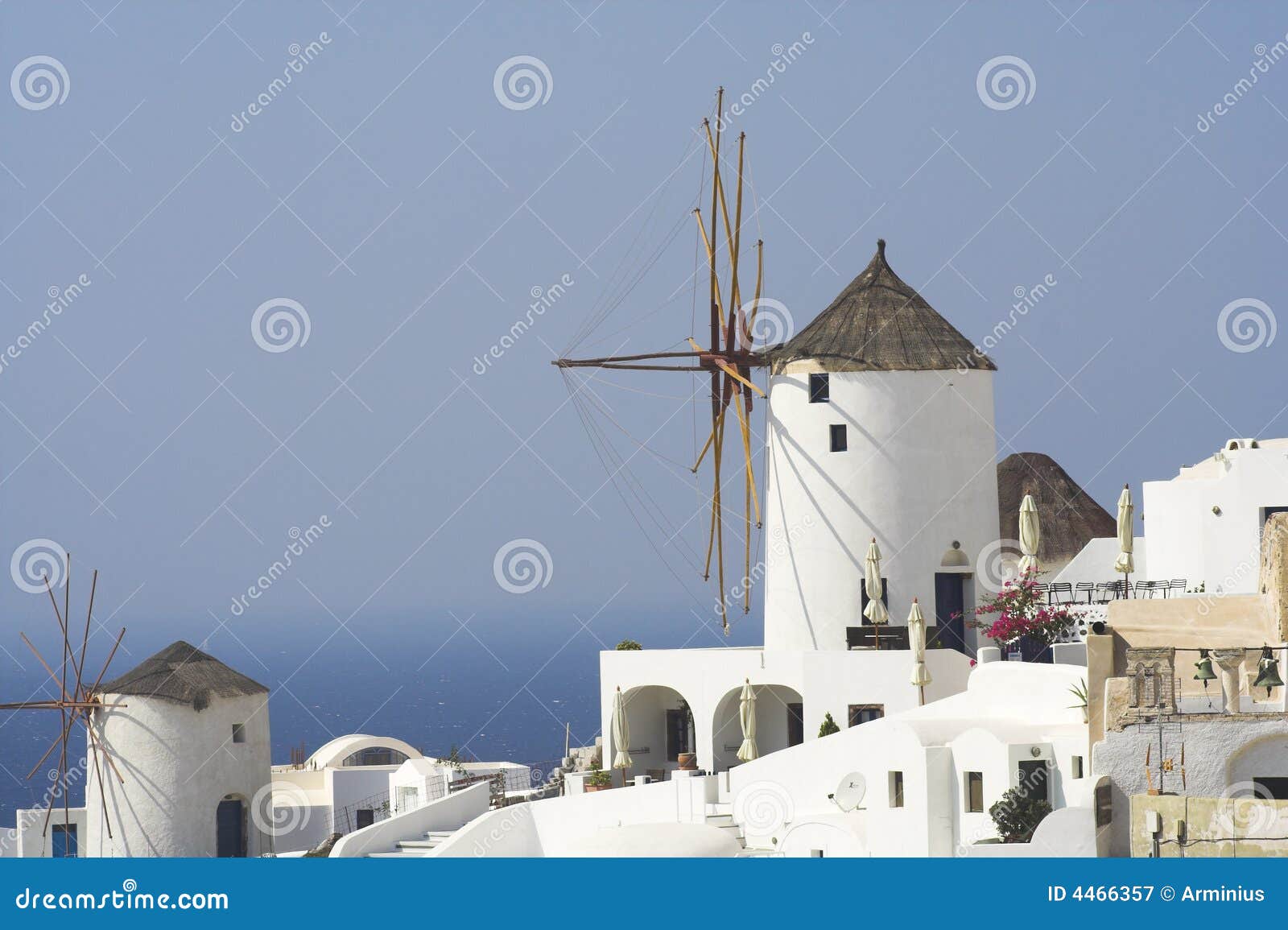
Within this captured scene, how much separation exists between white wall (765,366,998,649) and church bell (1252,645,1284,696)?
11718 mm

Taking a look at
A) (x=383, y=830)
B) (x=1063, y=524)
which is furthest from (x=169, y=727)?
(x=1063, y=524)

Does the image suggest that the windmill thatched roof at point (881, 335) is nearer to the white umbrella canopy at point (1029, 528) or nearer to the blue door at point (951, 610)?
the blue door at point (951, 610)

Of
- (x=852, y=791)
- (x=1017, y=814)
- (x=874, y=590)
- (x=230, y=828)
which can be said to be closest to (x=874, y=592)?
(x=874, y=590)

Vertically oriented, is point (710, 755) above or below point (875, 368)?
below

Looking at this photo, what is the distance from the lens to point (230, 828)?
40.6 metres

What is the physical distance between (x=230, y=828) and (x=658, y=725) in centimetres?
788

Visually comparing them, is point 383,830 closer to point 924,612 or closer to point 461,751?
point 924,612

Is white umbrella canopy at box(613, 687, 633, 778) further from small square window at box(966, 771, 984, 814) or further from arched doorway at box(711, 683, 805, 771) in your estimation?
small square window at box(966, 771, 984, 814)

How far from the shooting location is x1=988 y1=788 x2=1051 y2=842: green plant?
2778 cm

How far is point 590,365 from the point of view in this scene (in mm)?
42562

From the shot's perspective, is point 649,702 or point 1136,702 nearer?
point 1136,702

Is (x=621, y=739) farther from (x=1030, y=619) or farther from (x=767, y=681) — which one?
(x=1030, y=619)

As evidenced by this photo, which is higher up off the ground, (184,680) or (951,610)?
(951,610)

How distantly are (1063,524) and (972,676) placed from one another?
444 inches
